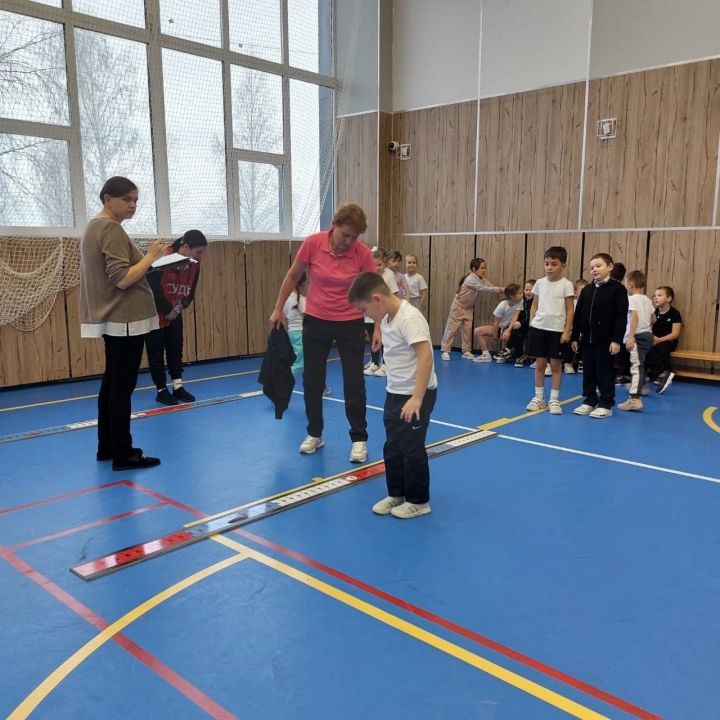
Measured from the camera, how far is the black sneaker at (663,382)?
7.01 meters

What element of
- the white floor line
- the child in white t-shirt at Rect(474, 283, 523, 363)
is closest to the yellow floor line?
the white floor line

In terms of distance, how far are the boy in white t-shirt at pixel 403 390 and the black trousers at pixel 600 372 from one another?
9.84ft

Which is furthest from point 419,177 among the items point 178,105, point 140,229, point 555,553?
point 555,553

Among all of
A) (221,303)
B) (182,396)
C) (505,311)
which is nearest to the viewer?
(182,396)

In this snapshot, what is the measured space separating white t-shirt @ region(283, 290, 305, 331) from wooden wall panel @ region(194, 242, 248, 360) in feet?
9.28

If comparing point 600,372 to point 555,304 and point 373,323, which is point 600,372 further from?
point 373,323

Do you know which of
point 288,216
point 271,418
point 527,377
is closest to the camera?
point 271,418

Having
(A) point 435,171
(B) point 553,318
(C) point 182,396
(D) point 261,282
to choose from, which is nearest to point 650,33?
(A) point 435,171

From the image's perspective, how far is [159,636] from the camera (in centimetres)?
246

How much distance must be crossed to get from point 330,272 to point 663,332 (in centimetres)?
539

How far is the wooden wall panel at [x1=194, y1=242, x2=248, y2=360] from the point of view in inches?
354

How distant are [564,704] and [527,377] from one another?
239 inches

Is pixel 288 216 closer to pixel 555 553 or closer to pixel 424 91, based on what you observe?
pixel 424 91

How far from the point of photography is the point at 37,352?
7.41 metres
